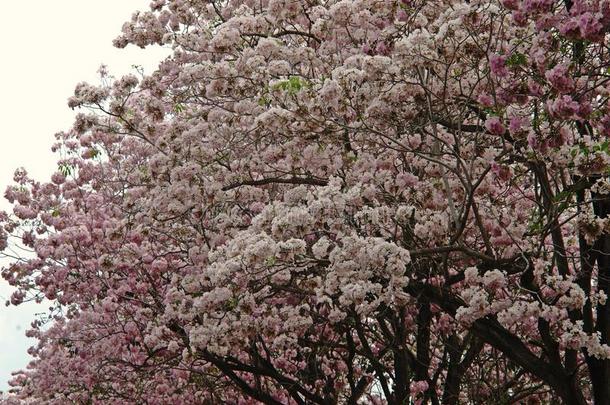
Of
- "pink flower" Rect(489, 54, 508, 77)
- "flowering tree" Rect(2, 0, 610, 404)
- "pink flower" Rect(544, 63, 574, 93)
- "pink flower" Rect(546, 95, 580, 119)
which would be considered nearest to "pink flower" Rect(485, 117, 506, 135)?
"flowering tree" Rect(2, 0, 610, 404)

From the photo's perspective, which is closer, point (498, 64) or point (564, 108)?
point (564, 108)

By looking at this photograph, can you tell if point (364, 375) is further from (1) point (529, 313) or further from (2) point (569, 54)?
(2) point (569, 54)

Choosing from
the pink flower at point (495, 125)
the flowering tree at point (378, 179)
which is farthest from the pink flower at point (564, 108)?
the pink flower at point (495, 125)

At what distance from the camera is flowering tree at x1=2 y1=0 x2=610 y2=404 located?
266 inches

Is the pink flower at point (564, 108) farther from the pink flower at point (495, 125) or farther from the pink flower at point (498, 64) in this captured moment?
the pink flower at point (495, 125)

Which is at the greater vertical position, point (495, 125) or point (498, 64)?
point (498, 64)

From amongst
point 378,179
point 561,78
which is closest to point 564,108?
point 561,78

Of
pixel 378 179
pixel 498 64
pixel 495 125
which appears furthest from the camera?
pixel 378 179

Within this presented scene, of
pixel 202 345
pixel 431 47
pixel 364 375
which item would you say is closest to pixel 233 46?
pixel 431 47

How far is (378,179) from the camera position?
27.9 ft

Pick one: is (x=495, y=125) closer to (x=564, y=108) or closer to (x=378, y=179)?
(x=564, y=108)

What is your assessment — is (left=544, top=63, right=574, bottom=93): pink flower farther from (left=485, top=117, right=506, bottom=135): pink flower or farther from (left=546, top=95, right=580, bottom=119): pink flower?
(left=485, top=117, right=506, bottom=135): pink flower

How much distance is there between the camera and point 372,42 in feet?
27.7

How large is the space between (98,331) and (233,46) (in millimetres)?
7064
